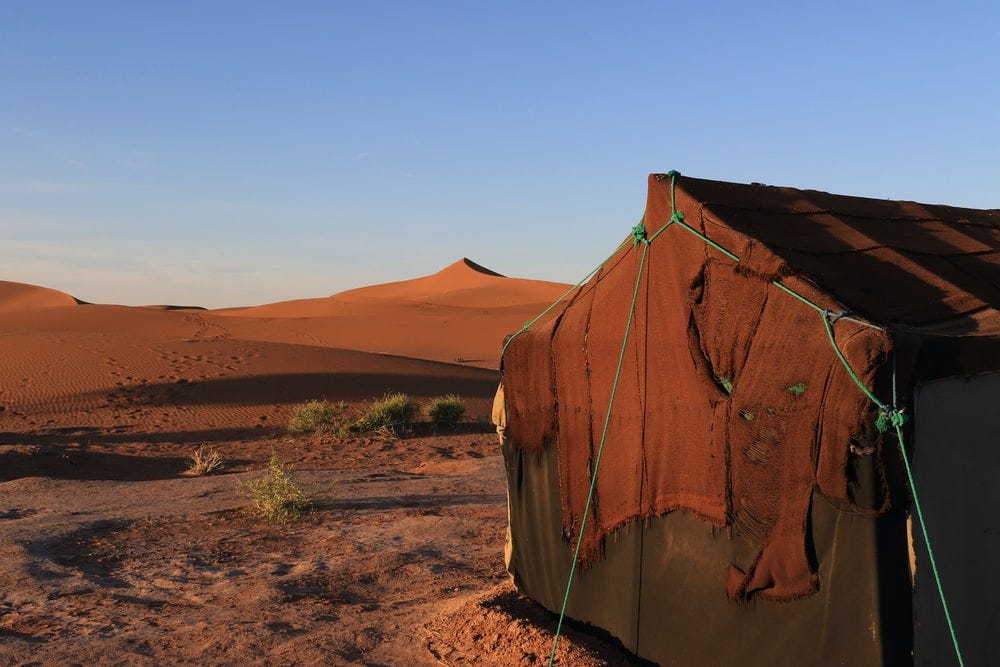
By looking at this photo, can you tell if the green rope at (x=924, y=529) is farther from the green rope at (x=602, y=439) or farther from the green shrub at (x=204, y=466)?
the green shrub at (x=204, y=466)

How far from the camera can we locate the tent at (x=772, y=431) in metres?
3.74

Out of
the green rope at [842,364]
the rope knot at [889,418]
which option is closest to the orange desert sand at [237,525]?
the green rope at [842,364]

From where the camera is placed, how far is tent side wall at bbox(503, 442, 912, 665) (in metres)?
3.75

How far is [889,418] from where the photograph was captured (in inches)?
141

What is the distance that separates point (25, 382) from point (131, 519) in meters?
14.0

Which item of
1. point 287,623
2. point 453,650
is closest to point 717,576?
point 453,650

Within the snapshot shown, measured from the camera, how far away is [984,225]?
6000 millimetres

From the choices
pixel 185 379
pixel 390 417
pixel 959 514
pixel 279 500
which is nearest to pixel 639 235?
pixel 959 514

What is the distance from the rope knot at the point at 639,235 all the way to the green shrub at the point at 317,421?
12967mm

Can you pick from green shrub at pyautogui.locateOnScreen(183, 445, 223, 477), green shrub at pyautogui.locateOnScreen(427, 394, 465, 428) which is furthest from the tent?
green shrub at pyautogui.locateOnScreen(427, 394, 465, 428)

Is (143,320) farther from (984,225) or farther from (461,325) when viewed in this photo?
(984,225)

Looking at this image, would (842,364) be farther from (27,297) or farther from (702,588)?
(27,297)

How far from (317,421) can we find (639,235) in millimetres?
13682

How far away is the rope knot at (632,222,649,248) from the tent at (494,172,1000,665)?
0.08ft
